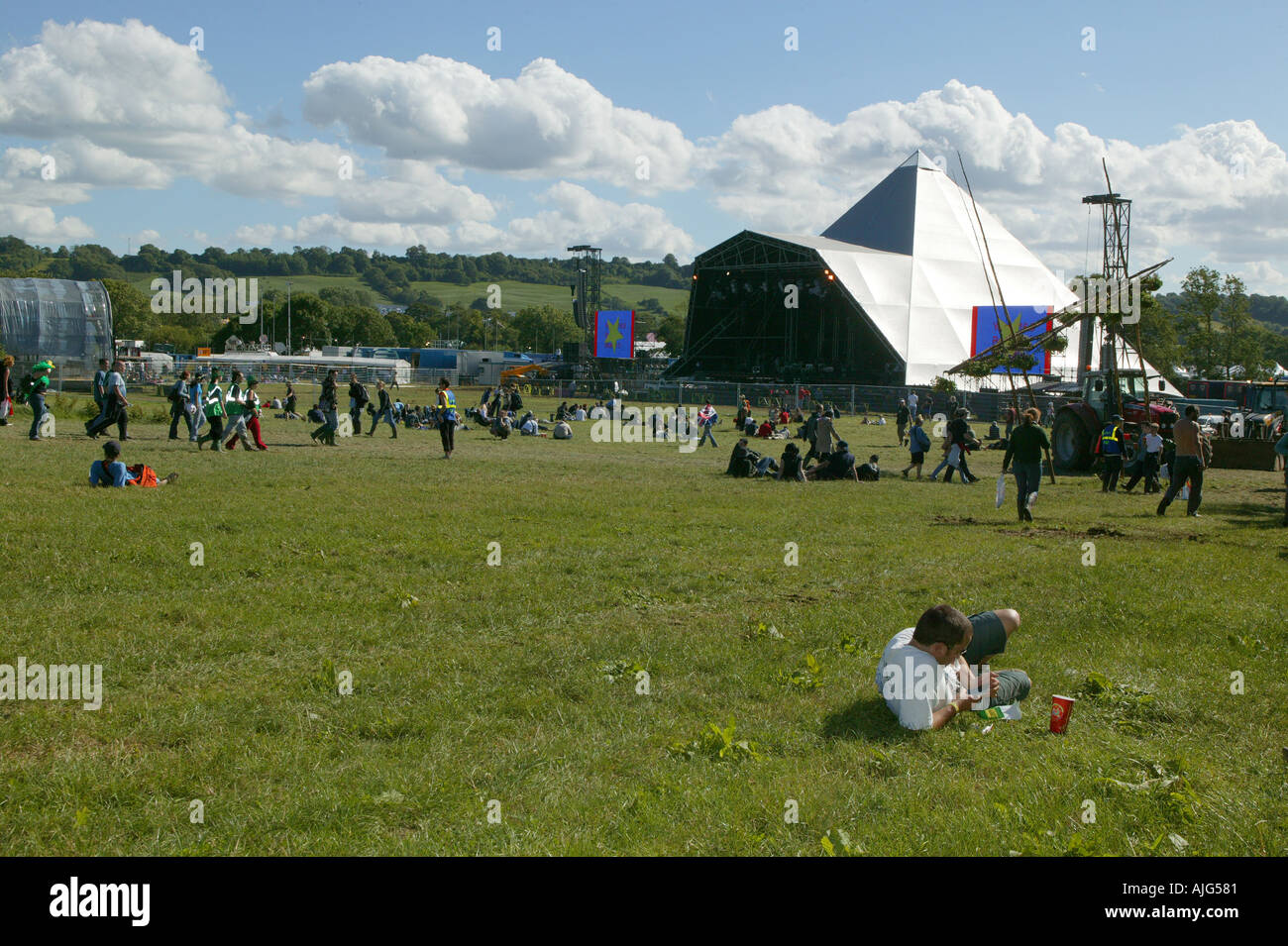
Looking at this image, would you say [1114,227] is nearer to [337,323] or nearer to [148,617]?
[148,617]

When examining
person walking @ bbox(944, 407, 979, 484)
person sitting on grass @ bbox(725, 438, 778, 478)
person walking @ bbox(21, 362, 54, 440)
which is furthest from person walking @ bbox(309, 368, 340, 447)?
person walking @ bbox(944, 407, 979, 484)

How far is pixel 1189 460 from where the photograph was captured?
15.4 metres

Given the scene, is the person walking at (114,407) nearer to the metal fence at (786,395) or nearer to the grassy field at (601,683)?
the grassy field at (601,683)

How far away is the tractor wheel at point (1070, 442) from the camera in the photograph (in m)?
23.0

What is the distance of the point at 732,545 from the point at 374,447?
1492 centimetres

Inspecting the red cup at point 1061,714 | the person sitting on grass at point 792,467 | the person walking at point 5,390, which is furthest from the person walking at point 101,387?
the red cup at point 1061,714

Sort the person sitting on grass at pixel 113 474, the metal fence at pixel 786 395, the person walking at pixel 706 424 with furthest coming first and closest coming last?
the metal fence at pixel 786 395
the person walking at pixel 706 424
the person sitting on grass at pixel 113 474

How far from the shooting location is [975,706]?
5898 millimetres

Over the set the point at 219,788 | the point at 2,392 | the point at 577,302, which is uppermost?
the point at 577,302

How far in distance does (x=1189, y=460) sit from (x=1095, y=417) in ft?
25.6

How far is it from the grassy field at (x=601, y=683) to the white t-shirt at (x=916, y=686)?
0.46 feet

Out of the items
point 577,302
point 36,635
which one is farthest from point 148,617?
point 577,302

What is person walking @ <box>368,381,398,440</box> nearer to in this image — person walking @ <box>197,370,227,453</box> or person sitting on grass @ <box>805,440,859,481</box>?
person walking @ <box>197,370,227,453</box>

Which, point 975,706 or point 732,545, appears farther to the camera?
point 732,545
